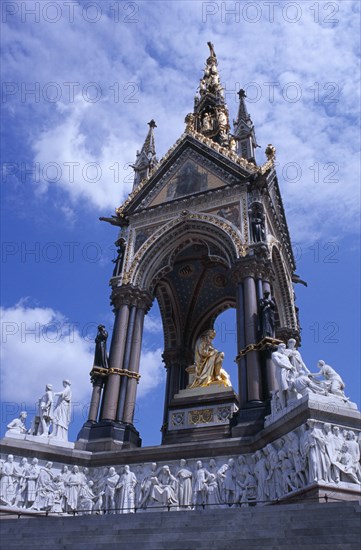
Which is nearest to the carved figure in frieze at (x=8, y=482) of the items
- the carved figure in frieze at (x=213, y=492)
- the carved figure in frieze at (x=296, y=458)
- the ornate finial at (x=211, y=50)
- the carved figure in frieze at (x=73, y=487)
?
the carved figure in frieze at (x=73, y=487)

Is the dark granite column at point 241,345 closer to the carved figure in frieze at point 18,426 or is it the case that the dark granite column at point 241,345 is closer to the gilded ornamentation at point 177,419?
the gilded ornamentation at point 177,419

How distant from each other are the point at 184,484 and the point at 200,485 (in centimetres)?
51

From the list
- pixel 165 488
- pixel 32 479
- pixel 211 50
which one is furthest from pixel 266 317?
pixel 211 50

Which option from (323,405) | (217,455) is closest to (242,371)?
(217,455)

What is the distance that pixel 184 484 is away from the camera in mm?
13203

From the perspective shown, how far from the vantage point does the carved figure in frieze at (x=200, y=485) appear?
12.8 meters

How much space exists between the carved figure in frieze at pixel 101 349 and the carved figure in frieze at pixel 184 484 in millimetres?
4642

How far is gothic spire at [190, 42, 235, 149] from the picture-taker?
25781mm

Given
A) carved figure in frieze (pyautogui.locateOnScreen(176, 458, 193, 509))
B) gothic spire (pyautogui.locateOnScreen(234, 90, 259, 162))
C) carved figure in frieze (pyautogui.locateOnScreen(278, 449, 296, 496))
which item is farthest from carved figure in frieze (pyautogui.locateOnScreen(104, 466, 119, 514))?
gothic spire (pyautogui.locateOnScreen(234, 90, 259, 162))

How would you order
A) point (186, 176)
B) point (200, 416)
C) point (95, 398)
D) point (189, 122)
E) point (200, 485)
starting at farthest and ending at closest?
point (189, 122) < point (186, 176) < point (200, 416) < point (95, 398) < point (200, 485)

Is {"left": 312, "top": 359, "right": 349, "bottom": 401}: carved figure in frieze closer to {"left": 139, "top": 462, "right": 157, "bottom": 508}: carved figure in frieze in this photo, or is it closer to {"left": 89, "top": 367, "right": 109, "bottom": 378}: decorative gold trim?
{"left": 139, "top": 462, "right": 157, "bottom": 508}: carved figure in frieze

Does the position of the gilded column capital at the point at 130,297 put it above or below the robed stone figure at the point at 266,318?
above

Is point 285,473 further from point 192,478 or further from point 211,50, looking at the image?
point 211,50

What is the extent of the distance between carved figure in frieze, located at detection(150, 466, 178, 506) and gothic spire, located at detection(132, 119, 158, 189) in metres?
13.1
